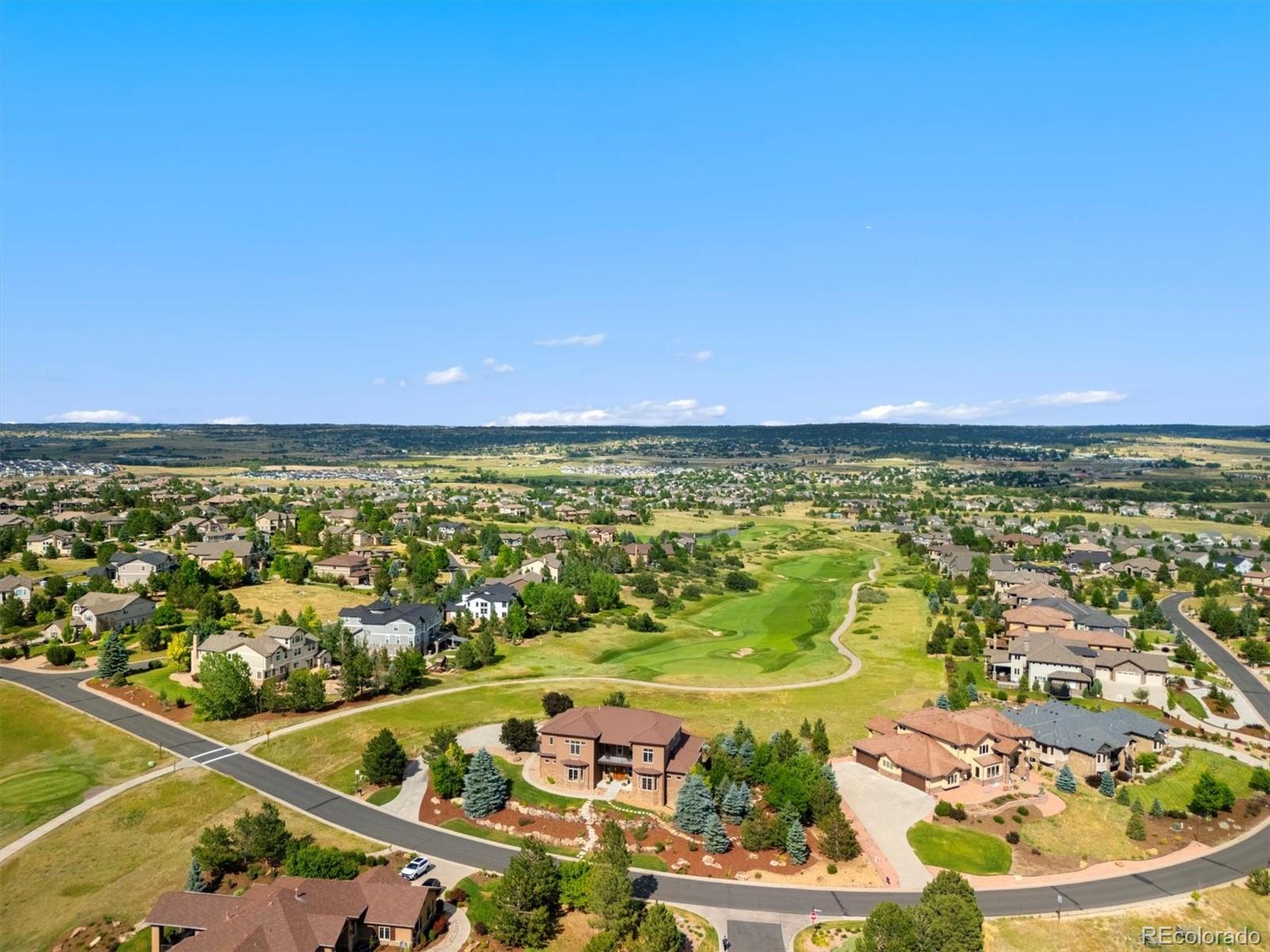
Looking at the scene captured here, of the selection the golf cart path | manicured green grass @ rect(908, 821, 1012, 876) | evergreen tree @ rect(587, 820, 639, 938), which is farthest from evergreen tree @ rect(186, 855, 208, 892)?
manicured green grass @ rect(908, 821, 1012, 876)

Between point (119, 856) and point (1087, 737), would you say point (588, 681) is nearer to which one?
point (119, 856)

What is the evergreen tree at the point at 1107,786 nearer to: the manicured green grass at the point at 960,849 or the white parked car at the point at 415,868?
the manicured green grass at the point at 960,849

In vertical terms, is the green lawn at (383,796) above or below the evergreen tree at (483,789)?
below

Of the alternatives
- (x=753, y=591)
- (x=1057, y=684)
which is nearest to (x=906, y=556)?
(x=753, y=591)

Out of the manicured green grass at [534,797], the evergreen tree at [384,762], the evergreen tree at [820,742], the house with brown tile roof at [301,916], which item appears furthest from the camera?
the evergreen tree at [820,742]

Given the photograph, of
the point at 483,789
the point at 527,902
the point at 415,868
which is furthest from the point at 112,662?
the point at 527,902

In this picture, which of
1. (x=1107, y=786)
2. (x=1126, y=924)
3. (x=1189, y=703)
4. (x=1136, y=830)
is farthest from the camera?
(x=1189, y=703)

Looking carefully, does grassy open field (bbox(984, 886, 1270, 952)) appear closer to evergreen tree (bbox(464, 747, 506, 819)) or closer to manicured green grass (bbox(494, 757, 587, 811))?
manicured green grass (bbox(494, 757, 587, 811))

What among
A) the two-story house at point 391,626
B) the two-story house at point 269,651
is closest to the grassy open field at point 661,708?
the two-story house at point 391,626
